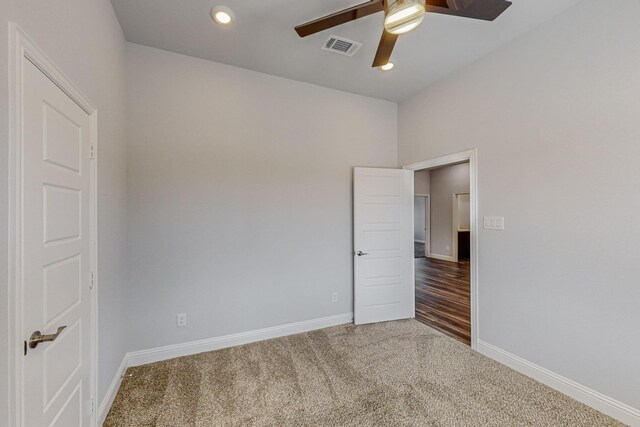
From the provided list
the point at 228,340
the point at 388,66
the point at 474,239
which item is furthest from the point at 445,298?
the point at 388,66

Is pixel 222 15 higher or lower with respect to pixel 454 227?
higher

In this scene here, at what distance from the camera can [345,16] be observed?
174 centimetres

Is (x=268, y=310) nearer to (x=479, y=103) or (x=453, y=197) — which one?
(x=479, y=103)

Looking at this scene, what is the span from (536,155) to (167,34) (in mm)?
3463

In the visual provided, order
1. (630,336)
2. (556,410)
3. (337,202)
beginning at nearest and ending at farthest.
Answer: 1. (630,336)
2. (556,410)
3. (337,202)

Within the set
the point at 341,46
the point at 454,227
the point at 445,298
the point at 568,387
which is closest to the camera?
the point at 568,387

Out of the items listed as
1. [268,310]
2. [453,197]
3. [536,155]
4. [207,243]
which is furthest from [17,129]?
[453,197]

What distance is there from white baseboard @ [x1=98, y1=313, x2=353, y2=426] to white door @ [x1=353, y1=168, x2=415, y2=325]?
45 cm

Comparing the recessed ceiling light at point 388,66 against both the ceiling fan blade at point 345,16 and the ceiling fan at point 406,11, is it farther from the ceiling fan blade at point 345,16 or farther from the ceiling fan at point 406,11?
the ceiling fan blade at point 345,16

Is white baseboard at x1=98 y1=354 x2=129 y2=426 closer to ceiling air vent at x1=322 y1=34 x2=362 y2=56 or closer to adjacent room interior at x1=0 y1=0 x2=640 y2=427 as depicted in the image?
adjacent room interior at x1=0 y1=0 x2=640 y2=427

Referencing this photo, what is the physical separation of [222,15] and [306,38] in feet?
2.42

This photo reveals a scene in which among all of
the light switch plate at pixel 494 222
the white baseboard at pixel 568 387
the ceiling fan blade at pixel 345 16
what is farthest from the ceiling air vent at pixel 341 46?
the white baseboard at pixel 568 387

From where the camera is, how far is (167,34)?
2.38m

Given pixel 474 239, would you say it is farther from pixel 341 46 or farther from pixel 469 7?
pixel 341 46
